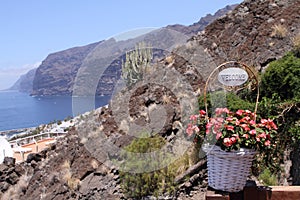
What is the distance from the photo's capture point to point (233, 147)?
1.87 metres

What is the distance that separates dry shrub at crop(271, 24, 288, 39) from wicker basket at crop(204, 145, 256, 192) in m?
5.52

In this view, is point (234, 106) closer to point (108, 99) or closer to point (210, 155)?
point (210, 155)

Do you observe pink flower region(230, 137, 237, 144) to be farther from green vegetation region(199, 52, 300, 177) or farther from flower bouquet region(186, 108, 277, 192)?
green vegetation region(199, 52, 300, 177)

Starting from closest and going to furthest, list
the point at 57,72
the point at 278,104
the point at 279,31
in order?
the point at 278,104
the point at 279,31
the point at 57,72

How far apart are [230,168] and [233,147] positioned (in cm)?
12

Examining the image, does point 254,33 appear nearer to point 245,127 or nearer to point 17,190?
point 17,190

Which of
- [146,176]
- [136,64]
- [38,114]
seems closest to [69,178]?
[146,176]

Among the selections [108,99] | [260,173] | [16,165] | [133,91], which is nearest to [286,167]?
[260,173]

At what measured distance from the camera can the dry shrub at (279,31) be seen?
677cm

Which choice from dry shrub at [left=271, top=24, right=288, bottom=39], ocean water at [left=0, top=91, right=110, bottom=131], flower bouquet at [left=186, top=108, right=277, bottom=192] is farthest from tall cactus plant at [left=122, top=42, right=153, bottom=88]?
ocean water at [left=0, top=91, right=110, bottom=131]

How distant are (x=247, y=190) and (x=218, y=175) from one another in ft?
0.77

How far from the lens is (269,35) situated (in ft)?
23.3

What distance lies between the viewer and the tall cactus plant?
8053mm

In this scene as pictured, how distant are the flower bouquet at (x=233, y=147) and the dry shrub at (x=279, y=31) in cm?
535
